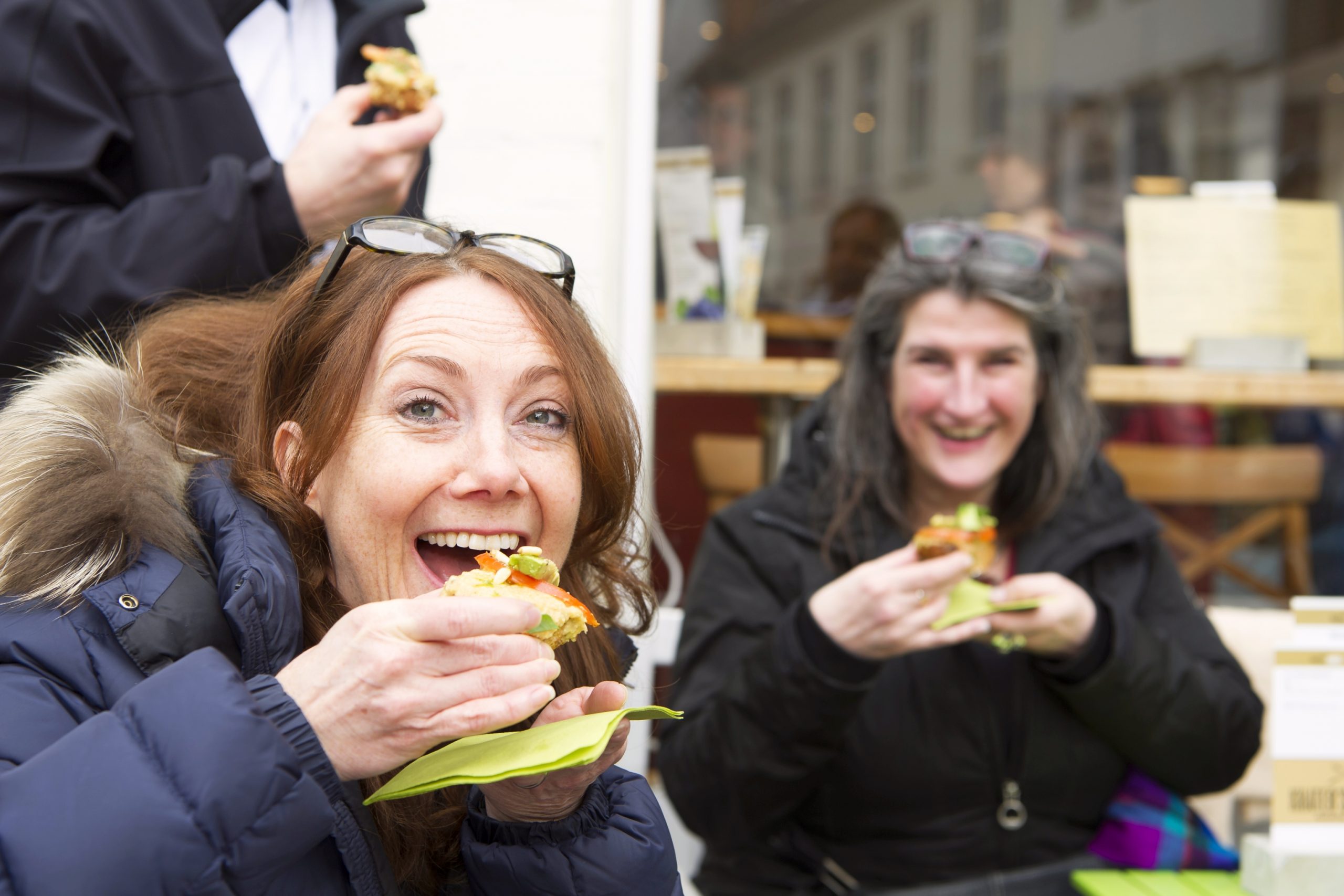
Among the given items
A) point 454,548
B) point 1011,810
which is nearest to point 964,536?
point 1011,810

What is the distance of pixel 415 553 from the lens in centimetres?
129

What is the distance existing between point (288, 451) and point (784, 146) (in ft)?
22.2

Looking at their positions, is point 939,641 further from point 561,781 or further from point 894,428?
point 561,781

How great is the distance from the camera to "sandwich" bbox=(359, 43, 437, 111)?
2.03 metres

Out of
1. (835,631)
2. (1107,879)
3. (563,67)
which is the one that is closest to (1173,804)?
(1107,879)

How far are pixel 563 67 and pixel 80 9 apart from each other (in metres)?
1.38

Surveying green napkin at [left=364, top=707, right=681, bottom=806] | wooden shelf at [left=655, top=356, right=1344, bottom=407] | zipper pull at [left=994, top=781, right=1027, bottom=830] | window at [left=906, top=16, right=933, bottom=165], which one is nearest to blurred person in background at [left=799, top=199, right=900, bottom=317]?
wooden shelf at [left=655, top=356, right=1344, bottom=407]

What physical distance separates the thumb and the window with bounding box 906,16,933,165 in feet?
18.0

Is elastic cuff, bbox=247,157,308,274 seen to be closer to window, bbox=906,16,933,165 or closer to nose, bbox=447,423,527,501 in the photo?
nose, bbox=447,423,527,501

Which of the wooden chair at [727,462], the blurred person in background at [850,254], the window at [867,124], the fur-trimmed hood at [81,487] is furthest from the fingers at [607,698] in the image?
the window at [867,124]

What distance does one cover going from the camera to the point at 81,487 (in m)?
1.25

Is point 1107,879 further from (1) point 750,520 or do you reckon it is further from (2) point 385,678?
(2) point 385,678

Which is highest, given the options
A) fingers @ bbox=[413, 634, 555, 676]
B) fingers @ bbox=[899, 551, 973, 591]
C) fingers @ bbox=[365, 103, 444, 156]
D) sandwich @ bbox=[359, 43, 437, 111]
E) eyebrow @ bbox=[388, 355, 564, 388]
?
sandwich @ bbox=[359, 43, 437, 111]

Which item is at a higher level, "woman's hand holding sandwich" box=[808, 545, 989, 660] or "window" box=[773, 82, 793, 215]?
"window" box=[773, 82, 793, 215]
